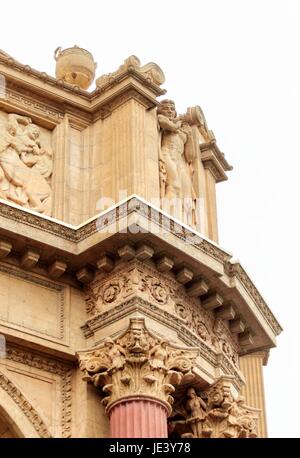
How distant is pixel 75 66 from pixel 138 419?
8.57 meters

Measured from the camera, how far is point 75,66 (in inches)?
1303

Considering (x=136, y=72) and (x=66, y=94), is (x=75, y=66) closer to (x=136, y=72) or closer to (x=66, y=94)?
(x=66, y=94)

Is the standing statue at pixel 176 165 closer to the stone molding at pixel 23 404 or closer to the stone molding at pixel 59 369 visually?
the stone molding at pixel 59 369

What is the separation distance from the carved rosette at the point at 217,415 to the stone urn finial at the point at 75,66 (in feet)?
23.2

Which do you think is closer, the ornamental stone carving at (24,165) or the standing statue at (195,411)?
the standing statue at (195,411)

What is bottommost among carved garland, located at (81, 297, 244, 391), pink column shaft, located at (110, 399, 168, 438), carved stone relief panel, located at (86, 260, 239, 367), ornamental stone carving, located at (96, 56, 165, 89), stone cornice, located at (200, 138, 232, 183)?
pink column shaft, located at (110, 399, 168, 438)

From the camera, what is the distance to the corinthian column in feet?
91.0

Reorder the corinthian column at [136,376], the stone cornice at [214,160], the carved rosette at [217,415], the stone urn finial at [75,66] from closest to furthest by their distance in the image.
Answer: the corinthian column at [136,376], the carved rosette at [217,415], the stone urn finial at [75,66], the stone cornice at [214,160]

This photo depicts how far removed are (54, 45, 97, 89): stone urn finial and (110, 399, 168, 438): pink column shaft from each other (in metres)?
7.95

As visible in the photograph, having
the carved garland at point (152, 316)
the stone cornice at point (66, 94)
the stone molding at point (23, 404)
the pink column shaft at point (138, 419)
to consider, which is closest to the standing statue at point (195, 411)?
the carved garland at point (152, 316)

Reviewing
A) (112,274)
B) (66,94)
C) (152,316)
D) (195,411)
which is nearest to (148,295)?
(152,316)

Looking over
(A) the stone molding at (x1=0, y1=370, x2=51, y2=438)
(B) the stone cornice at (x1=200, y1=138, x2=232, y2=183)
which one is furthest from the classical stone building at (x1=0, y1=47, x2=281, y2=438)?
(B) the stone cornice at (x1=200, y1=138, x2=232, y2=183)

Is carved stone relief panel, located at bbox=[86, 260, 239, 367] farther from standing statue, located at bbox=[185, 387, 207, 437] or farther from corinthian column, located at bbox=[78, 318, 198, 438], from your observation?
standing statue, located at bbox=[185, 387, 207, 437]

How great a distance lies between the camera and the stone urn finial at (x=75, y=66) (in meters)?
33.1
